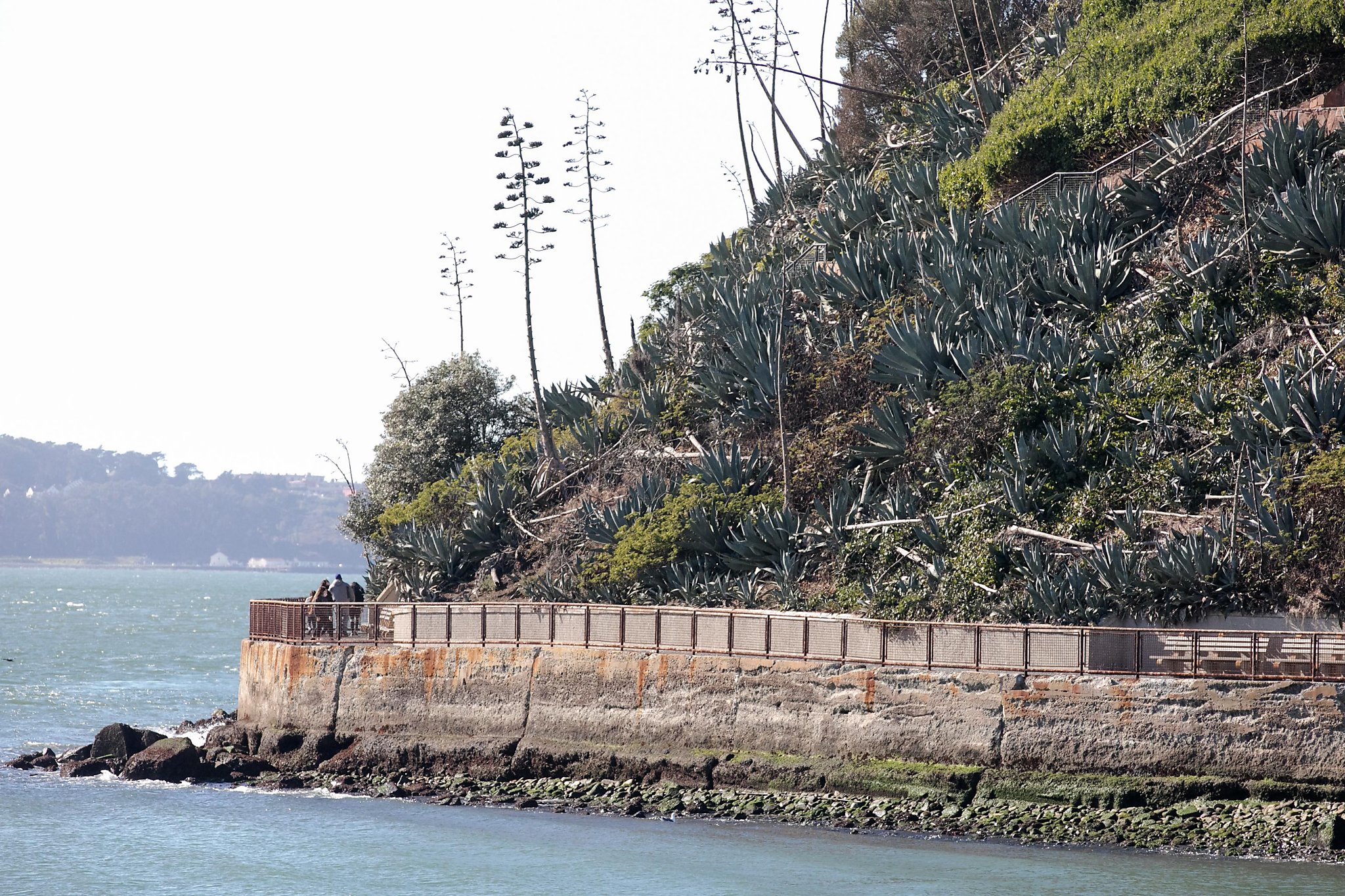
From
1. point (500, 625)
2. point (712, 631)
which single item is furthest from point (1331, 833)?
point (500, 625)

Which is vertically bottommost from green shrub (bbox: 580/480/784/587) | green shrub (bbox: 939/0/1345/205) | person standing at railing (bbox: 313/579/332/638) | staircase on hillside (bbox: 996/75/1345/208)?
person standing at railing (bbox: 313/579/332/638)

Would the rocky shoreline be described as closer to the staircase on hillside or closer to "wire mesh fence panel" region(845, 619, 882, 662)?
"wire mesh fence panel" region(845, 619, 882, 662)

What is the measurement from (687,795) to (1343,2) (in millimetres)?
21564

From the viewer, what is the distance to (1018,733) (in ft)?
68.4

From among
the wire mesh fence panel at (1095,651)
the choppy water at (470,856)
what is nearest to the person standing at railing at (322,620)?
the choppy water at (470,856)

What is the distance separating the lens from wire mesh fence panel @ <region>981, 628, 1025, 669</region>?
21047 mm

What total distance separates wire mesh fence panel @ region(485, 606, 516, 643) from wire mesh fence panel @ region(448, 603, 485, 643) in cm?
14

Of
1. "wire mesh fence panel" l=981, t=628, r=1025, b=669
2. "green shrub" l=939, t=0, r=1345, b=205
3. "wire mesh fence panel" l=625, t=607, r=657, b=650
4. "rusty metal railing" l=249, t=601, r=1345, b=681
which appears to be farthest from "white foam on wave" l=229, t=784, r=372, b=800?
"green shrub" l=939, t=0, r=1345, b=205

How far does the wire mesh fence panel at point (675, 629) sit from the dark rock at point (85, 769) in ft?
37.2

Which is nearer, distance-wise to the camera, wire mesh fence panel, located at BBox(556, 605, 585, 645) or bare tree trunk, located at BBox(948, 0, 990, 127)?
wire mesh fence panel, located at BBox(556, 605, 585, 645)

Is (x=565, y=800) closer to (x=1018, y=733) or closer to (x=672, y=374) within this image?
(x=1018, y=733)

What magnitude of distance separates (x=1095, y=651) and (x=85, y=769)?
1832 cm

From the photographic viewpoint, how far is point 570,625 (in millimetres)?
24953

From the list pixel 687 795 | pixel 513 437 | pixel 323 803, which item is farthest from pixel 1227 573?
pixel 513 437
